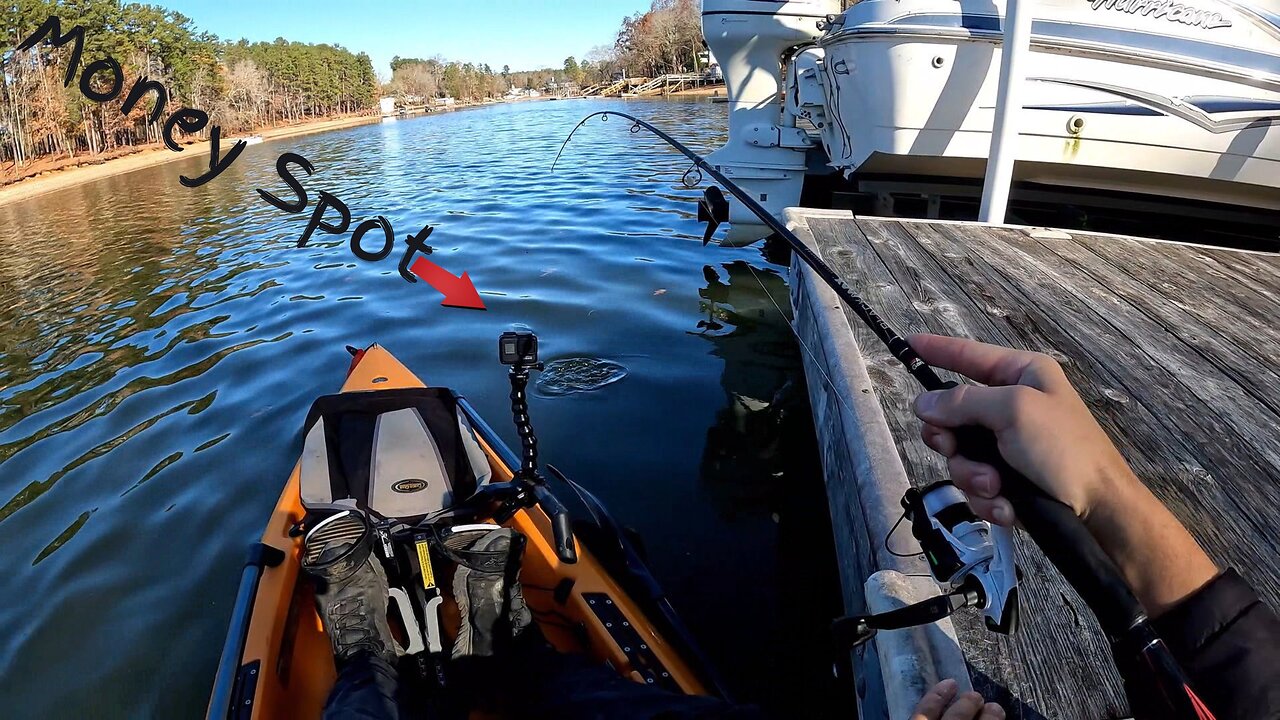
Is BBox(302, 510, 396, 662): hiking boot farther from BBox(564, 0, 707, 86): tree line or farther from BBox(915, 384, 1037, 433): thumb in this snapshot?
BBox(564, 0, 707, 86): tree line

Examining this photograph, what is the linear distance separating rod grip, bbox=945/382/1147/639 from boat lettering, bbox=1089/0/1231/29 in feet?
19.4

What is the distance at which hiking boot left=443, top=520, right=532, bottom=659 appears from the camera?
2.62 meters

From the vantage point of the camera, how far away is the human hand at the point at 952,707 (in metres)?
1.25

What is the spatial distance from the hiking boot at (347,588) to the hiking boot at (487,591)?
0.99 feet

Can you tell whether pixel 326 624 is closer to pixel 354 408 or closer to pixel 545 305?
pixel 354 408

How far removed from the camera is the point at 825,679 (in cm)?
313

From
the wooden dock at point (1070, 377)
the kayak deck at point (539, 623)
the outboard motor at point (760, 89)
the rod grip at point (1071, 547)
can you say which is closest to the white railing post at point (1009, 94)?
the wooden dock at point (1070, 377)

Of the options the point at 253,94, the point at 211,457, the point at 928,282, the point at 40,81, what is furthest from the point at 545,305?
the point at 253,94

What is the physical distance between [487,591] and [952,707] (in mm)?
1830

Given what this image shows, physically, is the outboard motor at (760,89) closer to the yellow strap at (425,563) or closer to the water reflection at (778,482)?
the water reflection at (778,482)

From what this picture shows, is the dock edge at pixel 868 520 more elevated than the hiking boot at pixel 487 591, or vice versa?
the dock edge at pixel 868 520

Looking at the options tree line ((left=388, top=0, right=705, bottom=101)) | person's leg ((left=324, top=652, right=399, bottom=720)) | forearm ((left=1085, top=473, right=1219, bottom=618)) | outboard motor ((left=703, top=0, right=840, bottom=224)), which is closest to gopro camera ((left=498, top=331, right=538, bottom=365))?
person's leg ((left=324, top=652, right=399, bottom=720))

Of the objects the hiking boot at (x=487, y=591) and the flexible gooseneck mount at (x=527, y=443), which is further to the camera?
the flexible gooseneck mount at (x=527, y=443)

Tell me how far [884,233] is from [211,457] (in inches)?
203
